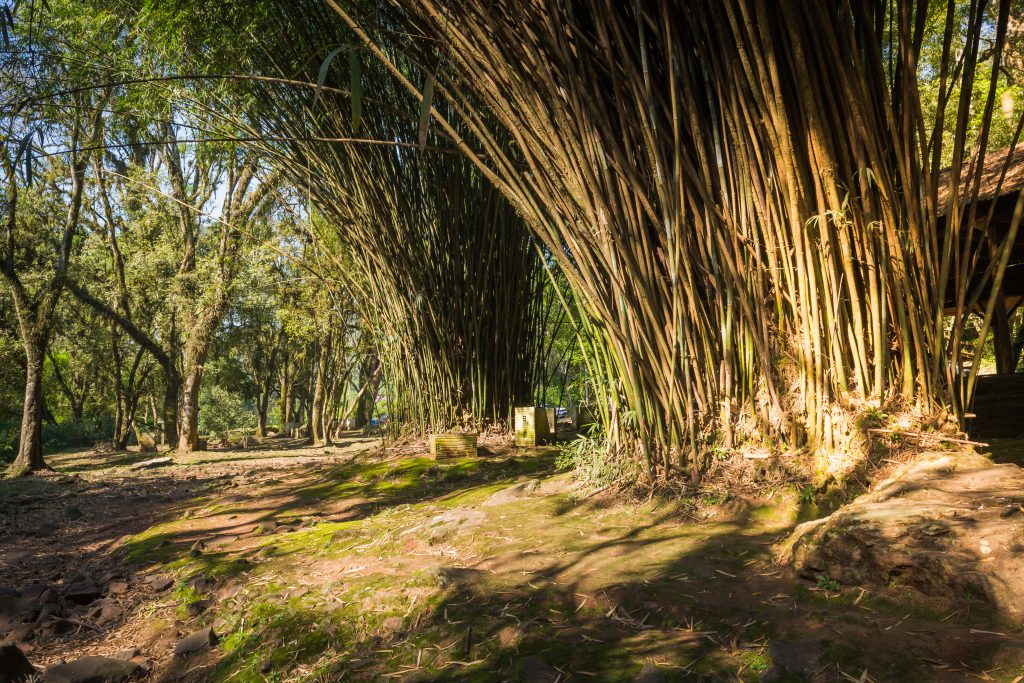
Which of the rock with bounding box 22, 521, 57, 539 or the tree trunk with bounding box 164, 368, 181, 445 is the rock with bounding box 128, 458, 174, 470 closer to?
the tree trunk with bounding box 164, 368, 181, 445

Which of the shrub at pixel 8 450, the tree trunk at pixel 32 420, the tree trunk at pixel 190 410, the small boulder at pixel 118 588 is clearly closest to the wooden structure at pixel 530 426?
the small boulder at pixel 118 588

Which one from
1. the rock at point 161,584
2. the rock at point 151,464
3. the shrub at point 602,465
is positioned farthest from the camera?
the rock at point 151,464

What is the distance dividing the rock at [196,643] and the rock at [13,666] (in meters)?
0.41

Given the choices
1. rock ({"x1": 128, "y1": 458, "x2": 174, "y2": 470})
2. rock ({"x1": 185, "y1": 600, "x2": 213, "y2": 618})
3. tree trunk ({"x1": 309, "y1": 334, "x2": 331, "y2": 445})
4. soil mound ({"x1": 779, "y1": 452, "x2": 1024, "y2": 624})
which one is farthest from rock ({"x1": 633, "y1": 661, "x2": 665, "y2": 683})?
tree trunk ({"x1": 309, "y1": 334, "x2": 331, "y2": 445})

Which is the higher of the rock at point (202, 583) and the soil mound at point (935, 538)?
the soil mound at point (935, 538)

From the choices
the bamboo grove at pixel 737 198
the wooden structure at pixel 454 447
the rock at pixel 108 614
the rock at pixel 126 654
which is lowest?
the rock at pixel 108 614

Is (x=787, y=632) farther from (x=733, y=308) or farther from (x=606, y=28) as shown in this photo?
(x=606, y=28)

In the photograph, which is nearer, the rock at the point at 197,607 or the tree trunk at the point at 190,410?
the rock at the point at 197,607

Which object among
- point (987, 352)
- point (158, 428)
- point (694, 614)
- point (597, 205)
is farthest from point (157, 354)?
point (987, 352)

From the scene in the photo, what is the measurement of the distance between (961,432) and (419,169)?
3.69 metres

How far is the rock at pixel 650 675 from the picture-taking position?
1293 millimetres

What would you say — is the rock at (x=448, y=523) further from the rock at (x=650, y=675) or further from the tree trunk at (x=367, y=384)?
the tree trunk at (x=367, y=384)

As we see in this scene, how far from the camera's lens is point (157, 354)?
1186cm

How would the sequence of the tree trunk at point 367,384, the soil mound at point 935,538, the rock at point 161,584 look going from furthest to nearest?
the tree trunk at point 367,384 < the rock at point 161,584 < the soil mound at point 935,538
